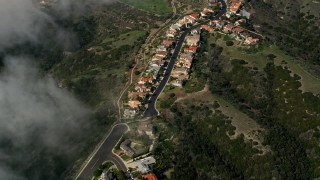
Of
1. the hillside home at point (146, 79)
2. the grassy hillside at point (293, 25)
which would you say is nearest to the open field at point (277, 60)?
the grassy hillside at point (293, 25)

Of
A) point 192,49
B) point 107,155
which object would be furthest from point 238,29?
point 107,155

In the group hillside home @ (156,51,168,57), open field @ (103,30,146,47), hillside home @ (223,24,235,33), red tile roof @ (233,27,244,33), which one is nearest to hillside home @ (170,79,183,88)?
hillside home @ (156,51,168,57)

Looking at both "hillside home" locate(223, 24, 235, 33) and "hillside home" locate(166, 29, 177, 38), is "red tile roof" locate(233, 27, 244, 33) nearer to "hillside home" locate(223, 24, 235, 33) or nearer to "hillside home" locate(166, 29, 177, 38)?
"hillside home" locate(223, 24, 235, 33)

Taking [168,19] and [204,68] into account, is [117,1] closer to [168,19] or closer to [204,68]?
[168,19]

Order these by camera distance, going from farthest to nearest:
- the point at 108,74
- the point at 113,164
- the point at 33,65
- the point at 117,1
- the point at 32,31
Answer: the point at 117,1 → the point at 32,31 → the point at 33,65 → the point at 108,74 → the point at 113,164

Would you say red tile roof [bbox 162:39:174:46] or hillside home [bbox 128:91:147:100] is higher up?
red tile roof [bbox 162:39:174:46]

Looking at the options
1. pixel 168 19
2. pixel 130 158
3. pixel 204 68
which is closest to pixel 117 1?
pixel 168 19

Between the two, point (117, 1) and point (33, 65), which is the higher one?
point (117, 1)

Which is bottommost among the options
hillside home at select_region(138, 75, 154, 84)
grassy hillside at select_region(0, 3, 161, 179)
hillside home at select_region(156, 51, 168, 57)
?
grassy hillside at select_region(0, 3, 161, 179)
